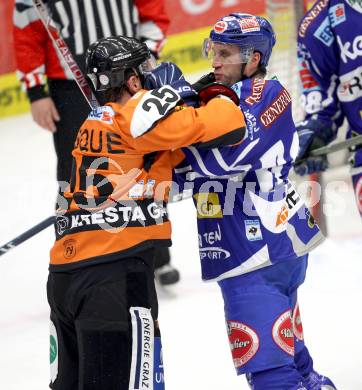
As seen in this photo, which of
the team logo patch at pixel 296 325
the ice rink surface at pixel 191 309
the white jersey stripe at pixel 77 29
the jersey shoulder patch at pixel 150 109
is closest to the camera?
the jersey shoulder patch at pixel 150 109

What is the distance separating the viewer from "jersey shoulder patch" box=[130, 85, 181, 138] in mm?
2369

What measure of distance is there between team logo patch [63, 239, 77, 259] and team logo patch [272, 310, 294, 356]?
→ 554 millimetres

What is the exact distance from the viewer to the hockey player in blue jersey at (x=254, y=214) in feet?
8.41

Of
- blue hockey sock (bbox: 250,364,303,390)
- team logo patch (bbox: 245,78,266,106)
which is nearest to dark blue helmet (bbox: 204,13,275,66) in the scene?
team logo patch (bbox: 245,78,266,106)

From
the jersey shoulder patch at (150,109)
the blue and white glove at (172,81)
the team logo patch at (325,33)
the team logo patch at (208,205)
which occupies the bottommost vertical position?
the team logo patch at (208,205)

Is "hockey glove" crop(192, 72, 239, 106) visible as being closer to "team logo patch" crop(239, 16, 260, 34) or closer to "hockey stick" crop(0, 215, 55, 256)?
"team logo patch" crop(239, 16, 260, 34)

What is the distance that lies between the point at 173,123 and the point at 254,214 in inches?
15.1

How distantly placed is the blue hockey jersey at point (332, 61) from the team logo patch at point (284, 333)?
0.98 meters

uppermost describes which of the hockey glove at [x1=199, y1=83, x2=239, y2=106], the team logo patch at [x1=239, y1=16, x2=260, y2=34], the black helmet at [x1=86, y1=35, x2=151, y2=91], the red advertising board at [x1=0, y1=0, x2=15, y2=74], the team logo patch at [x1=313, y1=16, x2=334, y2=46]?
the red advertising board at [x1=0, y1=0, x2=15, y2=74]

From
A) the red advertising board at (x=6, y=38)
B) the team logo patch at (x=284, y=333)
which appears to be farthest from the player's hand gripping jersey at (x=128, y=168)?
the red advertising board at (x=6, y=38)

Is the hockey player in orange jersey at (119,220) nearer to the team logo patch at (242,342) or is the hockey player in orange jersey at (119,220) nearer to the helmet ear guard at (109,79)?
the helmet ear guard at (109,79)

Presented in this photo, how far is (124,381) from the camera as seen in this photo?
2451 mm

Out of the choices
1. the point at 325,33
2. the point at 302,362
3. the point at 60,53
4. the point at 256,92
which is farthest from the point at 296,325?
the point at 60,53

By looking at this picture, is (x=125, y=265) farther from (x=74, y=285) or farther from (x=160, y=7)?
(x=160, y=7)
